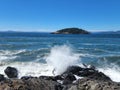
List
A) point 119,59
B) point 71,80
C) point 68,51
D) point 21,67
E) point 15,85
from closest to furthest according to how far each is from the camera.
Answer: point 15,85 < point 71,80 < point 21,67 < point 68,51 < point 119,59

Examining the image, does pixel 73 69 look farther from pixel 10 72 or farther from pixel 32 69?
pixel 32 69

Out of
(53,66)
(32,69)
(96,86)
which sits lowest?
(32,69)

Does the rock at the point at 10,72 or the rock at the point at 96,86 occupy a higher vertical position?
the rock at the point at 96,86

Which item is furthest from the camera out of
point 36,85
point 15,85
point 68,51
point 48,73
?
point 68,51

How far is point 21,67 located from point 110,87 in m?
17.7

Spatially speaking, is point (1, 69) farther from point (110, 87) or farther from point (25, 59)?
point (110, 87)

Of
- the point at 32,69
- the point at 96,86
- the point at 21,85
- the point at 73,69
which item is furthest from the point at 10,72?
the point at 96,86

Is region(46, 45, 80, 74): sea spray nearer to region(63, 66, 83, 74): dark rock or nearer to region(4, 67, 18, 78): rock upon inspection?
region(63, 66, 83, 74): dark rock

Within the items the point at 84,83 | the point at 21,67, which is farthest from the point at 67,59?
the point at 84,83

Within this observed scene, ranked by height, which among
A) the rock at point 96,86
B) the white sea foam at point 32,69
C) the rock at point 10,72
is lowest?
the white sea foam at point 32,69

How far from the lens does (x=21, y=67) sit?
26922 mm

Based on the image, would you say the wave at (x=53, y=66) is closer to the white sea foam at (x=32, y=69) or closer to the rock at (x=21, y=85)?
the white sea foam at (x=32, y=69)

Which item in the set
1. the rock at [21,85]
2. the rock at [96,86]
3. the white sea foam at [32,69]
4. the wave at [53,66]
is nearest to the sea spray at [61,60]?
the wave at [53,66]

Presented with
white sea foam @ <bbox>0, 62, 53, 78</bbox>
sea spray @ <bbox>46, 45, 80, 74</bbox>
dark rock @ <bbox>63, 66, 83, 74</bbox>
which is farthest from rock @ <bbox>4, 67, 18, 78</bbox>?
dark rock @ <bbox>63, 66, 83, 74</bbox>
